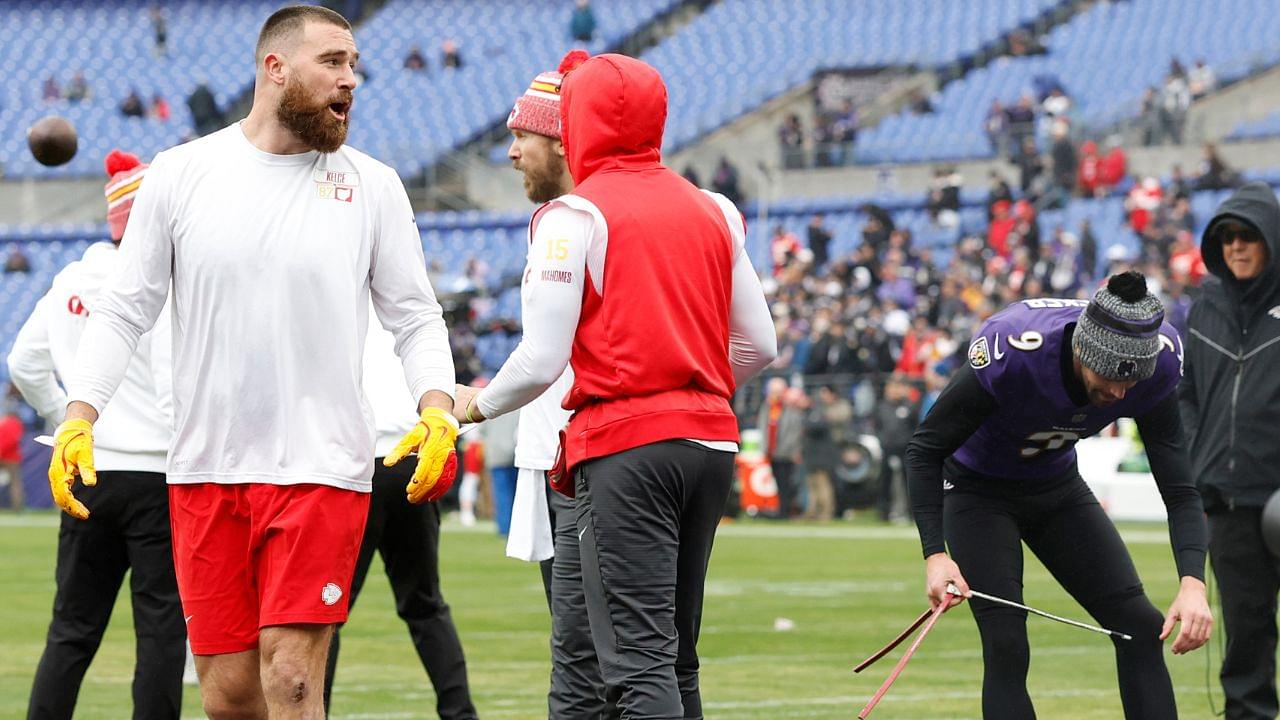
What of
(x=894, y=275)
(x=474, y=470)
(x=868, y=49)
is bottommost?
(x=474, y=470)

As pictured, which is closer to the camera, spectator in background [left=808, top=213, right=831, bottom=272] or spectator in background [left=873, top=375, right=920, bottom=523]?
spectator in background [left=873, top=375, right=920, bottom=523]

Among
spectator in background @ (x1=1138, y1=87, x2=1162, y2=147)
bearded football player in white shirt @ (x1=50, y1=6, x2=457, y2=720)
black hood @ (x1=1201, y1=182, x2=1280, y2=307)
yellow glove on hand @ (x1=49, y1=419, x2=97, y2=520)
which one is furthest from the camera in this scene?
spectator in background @ (x1=1138, y1=87, x2=1162, y2=147)

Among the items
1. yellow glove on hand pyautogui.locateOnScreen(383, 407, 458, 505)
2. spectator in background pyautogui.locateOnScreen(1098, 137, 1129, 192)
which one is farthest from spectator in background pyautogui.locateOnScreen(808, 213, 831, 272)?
Result: yellow glove on hand pyautogui.locateOnScreen(383, 407, 458, 505)

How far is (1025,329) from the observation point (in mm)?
6004

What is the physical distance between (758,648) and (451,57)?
1198 inches

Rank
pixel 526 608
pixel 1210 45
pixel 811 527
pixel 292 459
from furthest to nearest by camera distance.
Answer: pixel 1210 45 < pixel 811 527 < pixel 526 608 < pixel 292 459

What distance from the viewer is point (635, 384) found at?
5.08 m

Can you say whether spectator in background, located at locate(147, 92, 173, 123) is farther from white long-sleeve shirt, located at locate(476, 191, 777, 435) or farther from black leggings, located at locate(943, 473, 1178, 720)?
white long-sleeve shirt, located at locate(476, 191, 777, 435)

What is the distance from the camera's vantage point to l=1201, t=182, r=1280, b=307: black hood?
776cm

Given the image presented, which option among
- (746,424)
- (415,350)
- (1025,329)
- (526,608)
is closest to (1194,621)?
(1025,329)

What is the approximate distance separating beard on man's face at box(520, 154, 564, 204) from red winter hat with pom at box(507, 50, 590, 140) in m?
0.09

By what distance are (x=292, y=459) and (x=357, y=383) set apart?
0.93 ft

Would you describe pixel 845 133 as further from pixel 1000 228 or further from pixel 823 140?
pixel 1000 228

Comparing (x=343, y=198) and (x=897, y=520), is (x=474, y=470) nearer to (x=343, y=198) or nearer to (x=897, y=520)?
(x=897, y=520)
